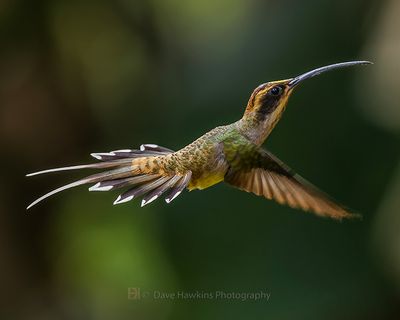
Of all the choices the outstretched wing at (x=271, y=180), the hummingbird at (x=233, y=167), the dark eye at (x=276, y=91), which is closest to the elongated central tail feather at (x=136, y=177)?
the hummingbird at (x=233, y=167)

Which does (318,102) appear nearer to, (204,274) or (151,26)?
(204,274)

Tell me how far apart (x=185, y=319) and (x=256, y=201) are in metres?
0.96

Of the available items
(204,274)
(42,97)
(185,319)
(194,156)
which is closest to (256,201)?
(204,274)

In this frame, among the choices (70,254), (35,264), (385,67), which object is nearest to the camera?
(385,67)

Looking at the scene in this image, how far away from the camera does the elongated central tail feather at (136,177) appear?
1.57 metres

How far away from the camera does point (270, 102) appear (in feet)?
5.33

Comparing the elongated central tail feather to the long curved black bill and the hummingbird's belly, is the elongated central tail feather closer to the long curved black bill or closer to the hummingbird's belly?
the hummingbird's belly

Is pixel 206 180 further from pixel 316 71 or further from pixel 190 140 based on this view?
pixel 190 140

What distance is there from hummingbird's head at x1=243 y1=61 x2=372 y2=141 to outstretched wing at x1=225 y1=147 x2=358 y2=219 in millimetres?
65

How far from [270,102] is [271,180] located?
0.80 feet

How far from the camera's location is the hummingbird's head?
5.20ft

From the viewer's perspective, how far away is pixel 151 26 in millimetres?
5695

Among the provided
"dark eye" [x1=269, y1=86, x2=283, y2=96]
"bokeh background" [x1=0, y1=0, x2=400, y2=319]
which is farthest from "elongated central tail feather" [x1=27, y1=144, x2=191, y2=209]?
"bokeh background" [x1=0, y1=0, x2=400, y2=319]

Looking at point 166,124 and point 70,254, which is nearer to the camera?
point 166,124
